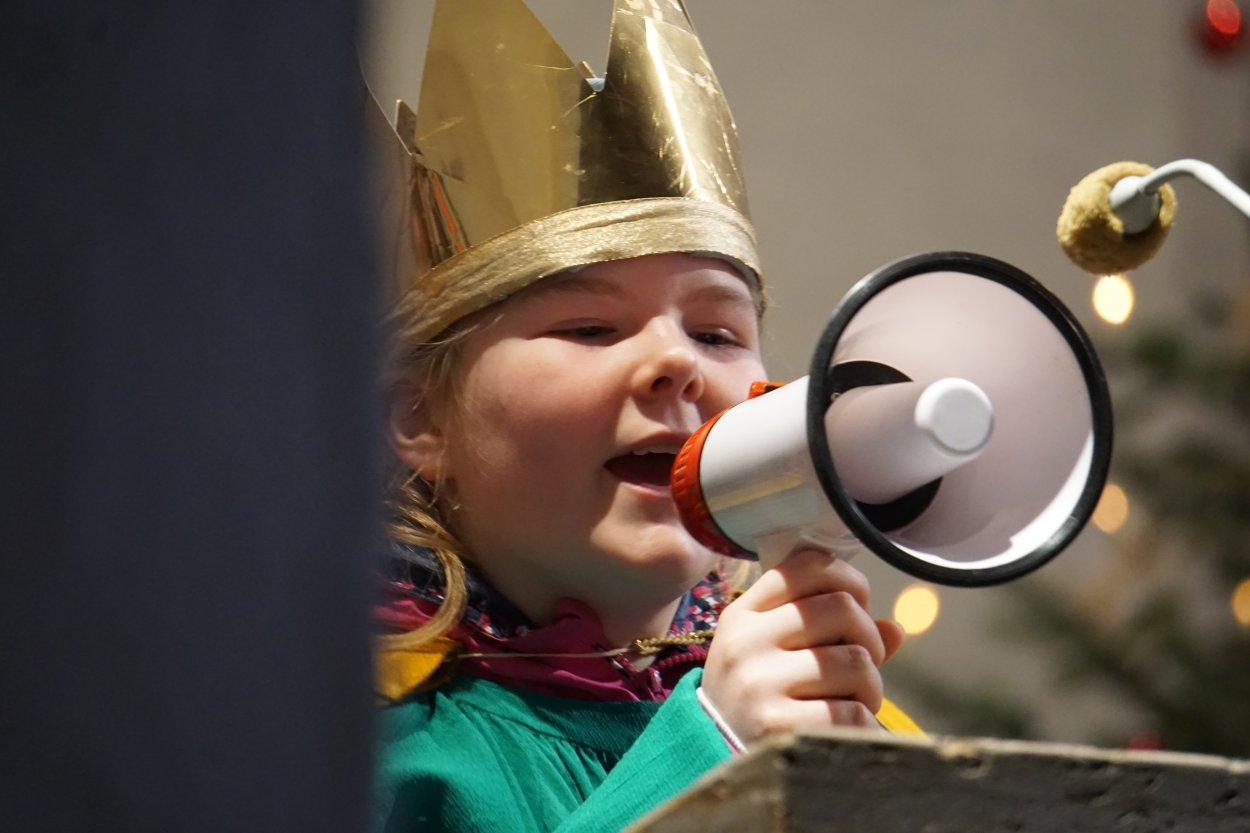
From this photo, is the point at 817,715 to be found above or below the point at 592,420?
below

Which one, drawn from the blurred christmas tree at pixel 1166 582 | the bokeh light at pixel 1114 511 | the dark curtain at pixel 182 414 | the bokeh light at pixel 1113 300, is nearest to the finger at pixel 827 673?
the dark curtain at pixel 182 414

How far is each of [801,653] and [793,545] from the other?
0.19ft

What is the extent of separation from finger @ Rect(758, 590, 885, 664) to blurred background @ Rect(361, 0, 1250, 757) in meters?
1.24

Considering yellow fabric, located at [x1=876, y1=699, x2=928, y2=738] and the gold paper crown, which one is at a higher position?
the gold paper crown

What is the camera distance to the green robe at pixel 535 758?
2.61 ft

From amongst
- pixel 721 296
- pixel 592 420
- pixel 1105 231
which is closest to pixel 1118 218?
pixel 1105 231

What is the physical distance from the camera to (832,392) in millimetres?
706

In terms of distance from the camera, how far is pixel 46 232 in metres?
0.23

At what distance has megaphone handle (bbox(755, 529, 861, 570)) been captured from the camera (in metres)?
0.77

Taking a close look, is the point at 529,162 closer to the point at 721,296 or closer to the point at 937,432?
the point at 721,296

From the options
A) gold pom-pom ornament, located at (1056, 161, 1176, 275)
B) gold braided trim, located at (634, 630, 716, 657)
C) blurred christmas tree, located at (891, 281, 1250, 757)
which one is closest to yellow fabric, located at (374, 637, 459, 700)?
gold braided trim, located at (634, 630, 716, 657)

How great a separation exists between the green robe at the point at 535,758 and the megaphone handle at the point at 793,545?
0.09 m

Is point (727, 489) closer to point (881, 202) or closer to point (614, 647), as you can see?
point (614, 647)

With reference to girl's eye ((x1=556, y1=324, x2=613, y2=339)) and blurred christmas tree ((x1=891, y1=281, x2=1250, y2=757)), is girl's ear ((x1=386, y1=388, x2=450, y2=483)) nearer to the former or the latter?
girl's eye ((x1=556, y1=324, x2=613, y2=339))
